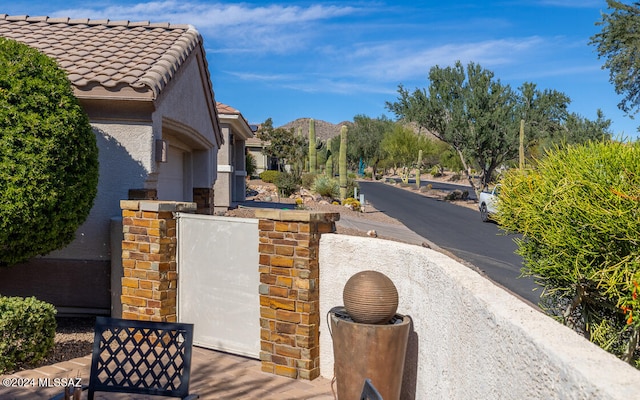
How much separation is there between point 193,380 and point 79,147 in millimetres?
3180

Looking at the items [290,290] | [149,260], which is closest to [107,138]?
[149,260]

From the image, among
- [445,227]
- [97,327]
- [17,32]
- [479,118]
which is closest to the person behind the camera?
[97,327]

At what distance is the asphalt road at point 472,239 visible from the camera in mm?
11281

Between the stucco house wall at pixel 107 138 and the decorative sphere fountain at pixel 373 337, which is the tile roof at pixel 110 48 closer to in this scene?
the stucco house wall at pixel 107 138

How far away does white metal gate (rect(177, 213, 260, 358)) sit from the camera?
6.05m

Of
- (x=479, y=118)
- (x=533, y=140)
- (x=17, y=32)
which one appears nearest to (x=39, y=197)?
(x=17, y=32)

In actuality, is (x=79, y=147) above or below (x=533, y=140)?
below

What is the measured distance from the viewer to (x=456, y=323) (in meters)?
3.45

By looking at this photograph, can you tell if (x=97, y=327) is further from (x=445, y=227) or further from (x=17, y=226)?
(x=445, y=227)

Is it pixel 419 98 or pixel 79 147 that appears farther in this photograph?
pixel 419 98

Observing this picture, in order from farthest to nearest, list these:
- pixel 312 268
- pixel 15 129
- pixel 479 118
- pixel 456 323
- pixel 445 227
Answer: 1. pixel 479 118
2. pixel 445 227
3. pixel 15 129
4. pixel 312 268
5. pixel 456 323

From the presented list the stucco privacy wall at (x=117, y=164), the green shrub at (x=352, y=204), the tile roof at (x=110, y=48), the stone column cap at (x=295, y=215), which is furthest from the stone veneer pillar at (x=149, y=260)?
the green shrub at (x=352, y=204)

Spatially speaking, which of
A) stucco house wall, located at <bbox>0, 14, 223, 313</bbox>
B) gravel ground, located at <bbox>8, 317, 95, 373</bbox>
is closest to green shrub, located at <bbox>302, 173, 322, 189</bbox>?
stucco house wall, located at <bbox>0, 14, 223, 313</bbox>

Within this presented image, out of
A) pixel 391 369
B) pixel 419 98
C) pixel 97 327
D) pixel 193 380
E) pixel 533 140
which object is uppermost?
pixel 419 98
